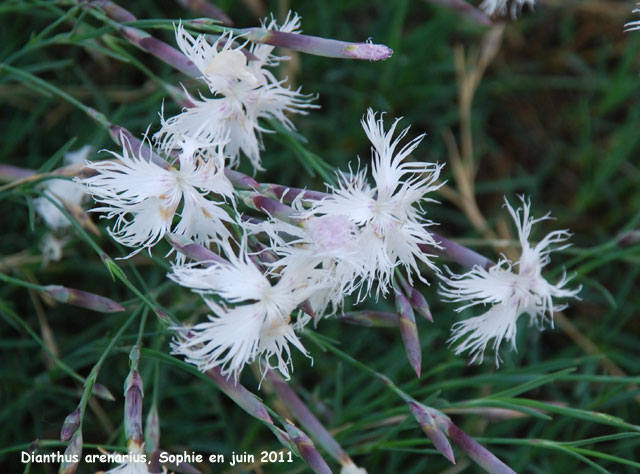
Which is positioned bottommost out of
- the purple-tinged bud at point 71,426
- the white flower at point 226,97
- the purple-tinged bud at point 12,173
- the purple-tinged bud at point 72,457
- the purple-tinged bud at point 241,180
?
the purple-tinged bud at point 72,457

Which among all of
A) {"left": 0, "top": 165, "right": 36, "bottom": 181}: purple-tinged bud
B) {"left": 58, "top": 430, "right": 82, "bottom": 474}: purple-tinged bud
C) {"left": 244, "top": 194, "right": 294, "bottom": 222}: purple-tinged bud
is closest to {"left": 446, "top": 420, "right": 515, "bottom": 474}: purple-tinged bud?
{"left": 244, "top": 194, "right": 294, "bottom": 222}: purple-tinged bud

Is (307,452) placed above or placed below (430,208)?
below

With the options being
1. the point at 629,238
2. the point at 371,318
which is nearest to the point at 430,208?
the point at 629,238

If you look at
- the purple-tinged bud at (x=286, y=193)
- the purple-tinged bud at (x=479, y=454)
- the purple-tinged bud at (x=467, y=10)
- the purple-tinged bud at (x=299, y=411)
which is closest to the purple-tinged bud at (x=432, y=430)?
the purple-tinged bud at (x=479, y=454)

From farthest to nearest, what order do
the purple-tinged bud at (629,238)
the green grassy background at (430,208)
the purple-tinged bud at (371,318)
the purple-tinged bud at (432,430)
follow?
the green grassy background at (430,208), the purple-tinged bud at (629,238), the purple-tinged bud at (371,318), the purple-tinged bud at (432,430)

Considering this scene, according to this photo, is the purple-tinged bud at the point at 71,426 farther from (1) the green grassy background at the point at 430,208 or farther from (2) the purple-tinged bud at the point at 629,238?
(2) the purple-tinged bud at the point at 629,238

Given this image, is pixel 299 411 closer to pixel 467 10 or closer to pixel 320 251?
pixel 320 251
